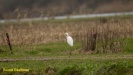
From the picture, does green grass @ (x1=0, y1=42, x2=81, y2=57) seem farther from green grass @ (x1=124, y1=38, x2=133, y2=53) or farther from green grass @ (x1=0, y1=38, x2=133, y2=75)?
green grass @ (x1=124, y1=38, x2=133, y2=53)

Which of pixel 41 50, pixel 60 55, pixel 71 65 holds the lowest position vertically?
pixel 71 65

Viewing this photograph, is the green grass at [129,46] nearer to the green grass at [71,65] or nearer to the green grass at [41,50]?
the green grass at [41,50]

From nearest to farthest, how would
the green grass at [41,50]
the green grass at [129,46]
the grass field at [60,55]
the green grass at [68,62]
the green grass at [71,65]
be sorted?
the green grass at [68,62] → the green grass at [71,65] → the grass field at [60,55] → the green grass at [129,46] → the green grass at [41,50]

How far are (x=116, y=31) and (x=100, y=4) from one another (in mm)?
35771

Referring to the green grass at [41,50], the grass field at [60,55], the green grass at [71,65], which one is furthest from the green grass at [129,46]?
the green grass at [71,65]

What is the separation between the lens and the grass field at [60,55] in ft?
67.8

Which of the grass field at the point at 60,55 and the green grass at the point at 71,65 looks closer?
the green grass at the point at 71,65

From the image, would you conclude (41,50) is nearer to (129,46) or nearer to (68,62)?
(129,46)

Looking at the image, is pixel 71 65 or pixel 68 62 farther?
pixel 68 62

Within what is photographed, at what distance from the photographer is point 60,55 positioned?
25578mm

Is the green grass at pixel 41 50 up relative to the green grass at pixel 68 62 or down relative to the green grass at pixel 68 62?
up

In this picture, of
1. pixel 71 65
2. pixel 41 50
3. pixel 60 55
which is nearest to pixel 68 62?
pixel 71 65

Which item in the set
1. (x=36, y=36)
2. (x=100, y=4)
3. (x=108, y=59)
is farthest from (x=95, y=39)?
(x=100, y=4)

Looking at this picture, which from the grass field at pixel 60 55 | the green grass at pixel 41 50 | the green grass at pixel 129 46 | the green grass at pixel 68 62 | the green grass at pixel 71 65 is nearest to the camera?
the green grass at pixel 68 62
